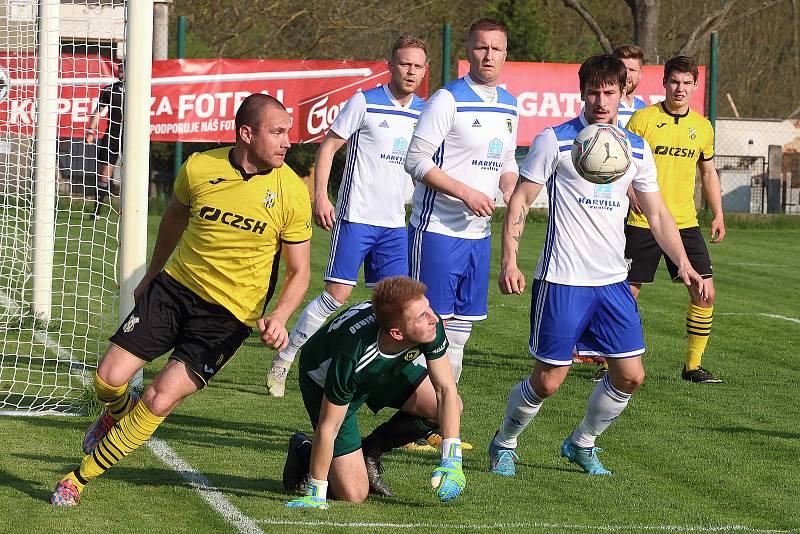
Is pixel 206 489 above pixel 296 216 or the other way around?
the other way around

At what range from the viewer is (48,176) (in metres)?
10.6

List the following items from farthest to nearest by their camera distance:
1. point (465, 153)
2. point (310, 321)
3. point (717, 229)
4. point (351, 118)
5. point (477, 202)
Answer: point (717, 229) → point (310, 321) → point (351, 118) → point (465, 153) → point (477, 202)

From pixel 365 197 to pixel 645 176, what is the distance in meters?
2.52

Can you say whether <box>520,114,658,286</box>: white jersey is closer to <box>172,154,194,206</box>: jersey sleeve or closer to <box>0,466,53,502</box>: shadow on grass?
<box>172,154,194,206</box>: jersey sleeve

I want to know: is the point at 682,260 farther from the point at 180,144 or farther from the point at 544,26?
the point at 544,26

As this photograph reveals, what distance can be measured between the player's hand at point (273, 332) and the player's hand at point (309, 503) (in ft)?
2.20

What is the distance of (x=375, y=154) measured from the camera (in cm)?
859

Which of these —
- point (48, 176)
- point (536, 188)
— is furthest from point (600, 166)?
point (48, 176)

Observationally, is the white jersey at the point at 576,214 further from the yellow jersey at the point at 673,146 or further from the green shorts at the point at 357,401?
the yellow jersey at the point at 673,146

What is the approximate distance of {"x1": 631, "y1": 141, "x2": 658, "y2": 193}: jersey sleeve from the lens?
6512 mm

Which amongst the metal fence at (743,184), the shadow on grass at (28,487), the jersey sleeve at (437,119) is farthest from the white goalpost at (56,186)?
the metal fence at (743,184)

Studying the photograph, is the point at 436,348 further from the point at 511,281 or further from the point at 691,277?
the point at 691,277

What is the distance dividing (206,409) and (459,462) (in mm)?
2939

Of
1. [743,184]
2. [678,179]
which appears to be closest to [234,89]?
[678,179]
